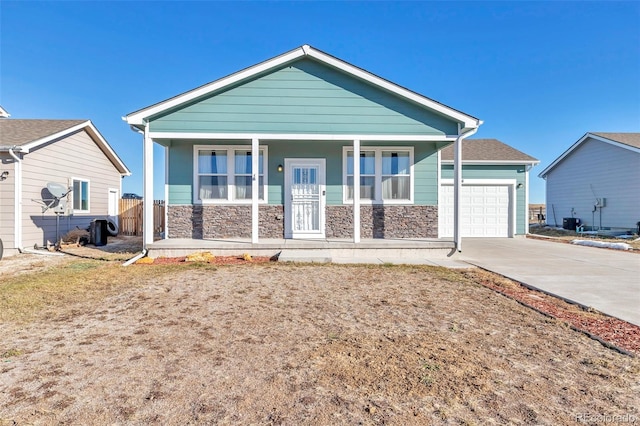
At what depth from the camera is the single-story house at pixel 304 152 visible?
8539mm

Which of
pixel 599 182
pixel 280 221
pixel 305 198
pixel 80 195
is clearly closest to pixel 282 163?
pixel 305 198

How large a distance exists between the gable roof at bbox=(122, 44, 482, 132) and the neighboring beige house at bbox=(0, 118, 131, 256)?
187 inches

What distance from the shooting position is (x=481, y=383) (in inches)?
97.3

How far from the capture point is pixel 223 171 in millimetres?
9609

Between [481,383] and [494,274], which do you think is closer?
[481,383]

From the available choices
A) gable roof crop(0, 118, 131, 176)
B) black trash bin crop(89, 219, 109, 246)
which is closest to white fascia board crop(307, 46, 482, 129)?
gable roof crop(0, 118, 131, 176)

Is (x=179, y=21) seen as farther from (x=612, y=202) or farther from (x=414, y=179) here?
(x=612, y=202)

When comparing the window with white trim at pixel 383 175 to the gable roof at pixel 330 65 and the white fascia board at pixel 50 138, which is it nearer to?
the gable roof at pixel 330 65

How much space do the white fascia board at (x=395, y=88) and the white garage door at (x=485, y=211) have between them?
5830 millimetres

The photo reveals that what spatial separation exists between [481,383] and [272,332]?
2042mm

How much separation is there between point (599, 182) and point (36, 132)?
24.2 metres

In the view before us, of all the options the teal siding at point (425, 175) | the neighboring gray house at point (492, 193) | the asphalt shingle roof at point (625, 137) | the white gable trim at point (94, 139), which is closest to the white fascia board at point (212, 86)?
the white gable trim at point (94, 139)

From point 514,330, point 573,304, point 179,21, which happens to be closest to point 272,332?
point 514,330

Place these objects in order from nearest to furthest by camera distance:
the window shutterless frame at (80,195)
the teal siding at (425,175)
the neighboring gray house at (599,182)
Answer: the teal siding at (425,175), the window shutterless frame at (80,195), the neighboring gray house at (599,182)
